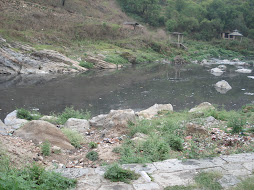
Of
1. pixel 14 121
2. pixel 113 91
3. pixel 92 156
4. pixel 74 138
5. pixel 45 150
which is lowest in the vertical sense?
pixel 113 91

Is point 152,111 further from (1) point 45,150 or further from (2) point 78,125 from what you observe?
(1) point 45,150

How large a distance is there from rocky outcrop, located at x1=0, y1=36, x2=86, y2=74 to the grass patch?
74.8ft

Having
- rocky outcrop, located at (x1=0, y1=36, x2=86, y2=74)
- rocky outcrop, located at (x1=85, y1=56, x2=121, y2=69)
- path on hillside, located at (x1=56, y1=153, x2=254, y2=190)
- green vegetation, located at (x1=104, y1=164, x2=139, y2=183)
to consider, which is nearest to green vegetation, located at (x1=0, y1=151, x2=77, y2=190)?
path on hillside, located at (x1=56, y1=153, x2=254, y2=190)

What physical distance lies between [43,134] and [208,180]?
426 centimetres

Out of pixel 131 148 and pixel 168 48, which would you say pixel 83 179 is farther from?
pixel 168 48

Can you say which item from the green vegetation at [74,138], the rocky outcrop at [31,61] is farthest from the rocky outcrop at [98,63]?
the green vegetation at [74,138]

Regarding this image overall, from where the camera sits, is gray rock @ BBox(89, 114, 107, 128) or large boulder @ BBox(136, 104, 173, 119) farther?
large boulder @ BBox(136, 104, 173, 119)

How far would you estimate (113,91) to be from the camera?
18.6 meters

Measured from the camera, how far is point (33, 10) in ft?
124

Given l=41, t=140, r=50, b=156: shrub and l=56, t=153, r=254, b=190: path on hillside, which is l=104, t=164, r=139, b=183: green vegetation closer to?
l=56, t=153, r=254, b=190: path on hillside

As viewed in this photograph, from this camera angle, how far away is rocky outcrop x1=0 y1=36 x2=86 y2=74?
24.4m

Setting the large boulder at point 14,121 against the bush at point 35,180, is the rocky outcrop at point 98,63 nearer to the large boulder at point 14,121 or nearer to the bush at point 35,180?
the large boulder at point 14,121

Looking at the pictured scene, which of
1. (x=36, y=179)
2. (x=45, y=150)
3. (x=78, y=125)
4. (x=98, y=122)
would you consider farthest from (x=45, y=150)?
(x=98, y=122)

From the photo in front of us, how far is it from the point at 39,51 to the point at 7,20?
9.37 metres
